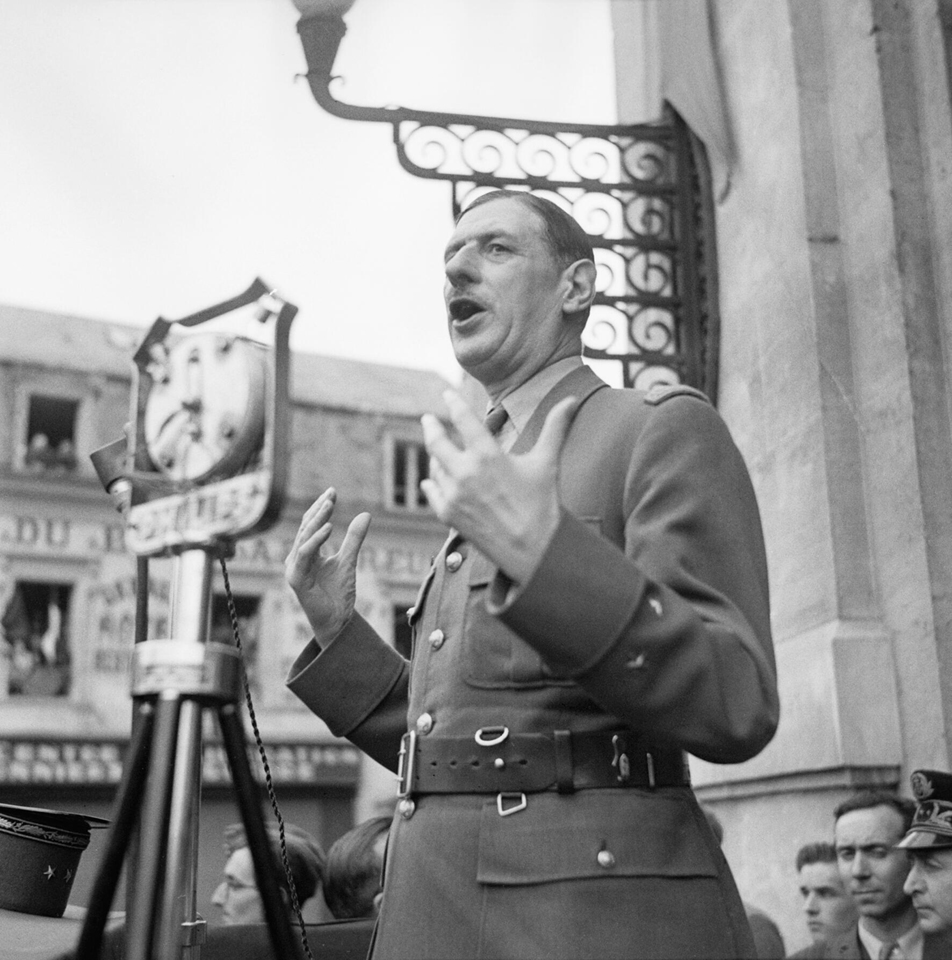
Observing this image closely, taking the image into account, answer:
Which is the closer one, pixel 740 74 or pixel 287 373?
pixel 287 373

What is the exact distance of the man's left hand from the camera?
5.03 feet

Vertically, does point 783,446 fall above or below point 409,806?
above

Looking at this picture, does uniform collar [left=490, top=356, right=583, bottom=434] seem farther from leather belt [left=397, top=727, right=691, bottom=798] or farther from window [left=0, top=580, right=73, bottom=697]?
window [left=0, top=580, right=73, bottom=697]

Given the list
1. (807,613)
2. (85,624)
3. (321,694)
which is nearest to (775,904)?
(807,613)

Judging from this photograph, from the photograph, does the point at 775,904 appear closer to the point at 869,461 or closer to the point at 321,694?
the point at 869,461

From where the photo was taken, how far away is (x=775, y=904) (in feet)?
15.0

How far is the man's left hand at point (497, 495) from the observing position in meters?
1.53

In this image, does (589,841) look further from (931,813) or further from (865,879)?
(865,879)

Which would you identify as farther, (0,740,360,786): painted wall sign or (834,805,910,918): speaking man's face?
(0,740,360,786): painted wall sign

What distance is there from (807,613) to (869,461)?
0.50 metres

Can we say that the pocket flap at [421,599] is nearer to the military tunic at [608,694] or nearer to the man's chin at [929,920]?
the military tunic at [608,694]

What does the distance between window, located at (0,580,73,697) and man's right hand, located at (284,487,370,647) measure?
18.2 m

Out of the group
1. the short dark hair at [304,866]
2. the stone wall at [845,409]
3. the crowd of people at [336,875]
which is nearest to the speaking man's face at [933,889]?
the stone wall at [845,409]

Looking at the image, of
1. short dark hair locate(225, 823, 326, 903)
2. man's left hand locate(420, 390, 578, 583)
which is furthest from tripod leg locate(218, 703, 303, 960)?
short dark hair locate(225, 823, 326, 903)
